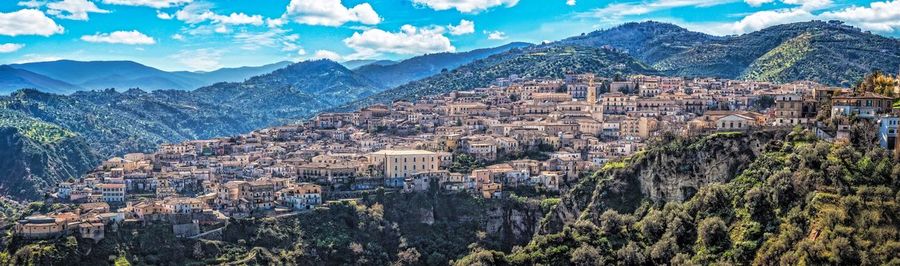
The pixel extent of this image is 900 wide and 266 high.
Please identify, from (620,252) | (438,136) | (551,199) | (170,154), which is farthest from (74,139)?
(620,252)

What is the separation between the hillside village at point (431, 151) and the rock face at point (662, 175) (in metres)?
2.06

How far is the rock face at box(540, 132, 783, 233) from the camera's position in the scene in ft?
168

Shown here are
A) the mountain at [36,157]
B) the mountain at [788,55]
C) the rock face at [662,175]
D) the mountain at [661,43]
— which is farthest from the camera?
the mountain at [661,43]

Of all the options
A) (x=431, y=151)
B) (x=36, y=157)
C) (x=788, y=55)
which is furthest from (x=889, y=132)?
(x=36, y=157)

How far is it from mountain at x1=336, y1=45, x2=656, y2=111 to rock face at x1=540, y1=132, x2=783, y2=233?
64975 millimetres

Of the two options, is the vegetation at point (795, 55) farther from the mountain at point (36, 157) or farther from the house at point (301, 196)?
the mountain at point (36, 157)

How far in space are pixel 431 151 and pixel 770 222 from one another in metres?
32.3

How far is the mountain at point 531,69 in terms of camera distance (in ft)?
431

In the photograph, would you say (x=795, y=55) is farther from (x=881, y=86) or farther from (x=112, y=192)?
(x=112, y=192)

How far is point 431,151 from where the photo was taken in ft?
234

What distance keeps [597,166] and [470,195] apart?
9.40 m

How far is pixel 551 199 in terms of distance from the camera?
207 ft

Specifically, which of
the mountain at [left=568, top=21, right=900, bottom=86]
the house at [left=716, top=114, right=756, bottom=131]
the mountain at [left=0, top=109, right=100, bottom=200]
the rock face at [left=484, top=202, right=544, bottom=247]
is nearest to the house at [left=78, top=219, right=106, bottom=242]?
the rock face at [left=484, top=202, right=544, bottom=247]

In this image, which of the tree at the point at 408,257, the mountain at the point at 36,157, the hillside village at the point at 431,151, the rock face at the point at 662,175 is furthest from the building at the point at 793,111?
the mountain at the point at 36,157
